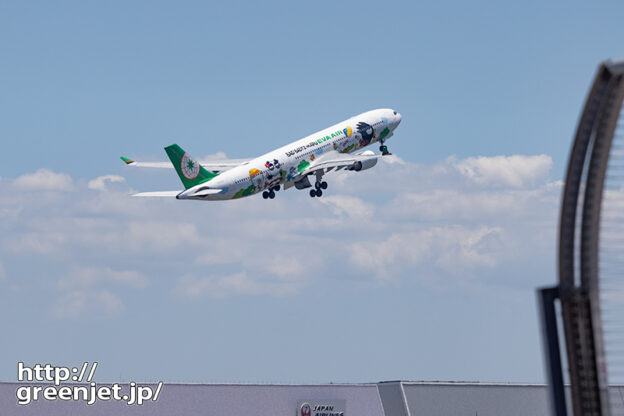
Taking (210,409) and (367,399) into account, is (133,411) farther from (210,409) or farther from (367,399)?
(367,399)

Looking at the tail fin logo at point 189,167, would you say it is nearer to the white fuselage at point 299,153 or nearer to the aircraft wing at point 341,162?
the white fuselage at point 299,153

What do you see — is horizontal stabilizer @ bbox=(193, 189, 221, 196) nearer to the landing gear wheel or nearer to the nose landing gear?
the nose landing gear

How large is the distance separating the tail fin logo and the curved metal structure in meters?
66.9

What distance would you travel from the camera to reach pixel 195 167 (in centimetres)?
9919

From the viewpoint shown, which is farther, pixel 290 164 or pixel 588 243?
pixel 290 164

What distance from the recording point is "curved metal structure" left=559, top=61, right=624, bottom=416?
105 feet

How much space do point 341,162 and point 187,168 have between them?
52.0 feet

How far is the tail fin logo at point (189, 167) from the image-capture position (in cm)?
9884

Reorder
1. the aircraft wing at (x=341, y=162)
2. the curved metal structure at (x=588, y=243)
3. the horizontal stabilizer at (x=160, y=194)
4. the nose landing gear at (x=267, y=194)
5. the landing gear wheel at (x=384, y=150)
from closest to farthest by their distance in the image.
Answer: the curved metal structure at (x=588, y=243) < the horizontal stabilizer at (x=160, y=194) < the nose landing gear at (x=267, y=194) < the aircraft wing at (x=341, y=162) < the landing gear wheel at (x=384, y=150)

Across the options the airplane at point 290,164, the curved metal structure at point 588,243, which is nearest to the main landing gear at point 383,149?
the airplane at point 290,164

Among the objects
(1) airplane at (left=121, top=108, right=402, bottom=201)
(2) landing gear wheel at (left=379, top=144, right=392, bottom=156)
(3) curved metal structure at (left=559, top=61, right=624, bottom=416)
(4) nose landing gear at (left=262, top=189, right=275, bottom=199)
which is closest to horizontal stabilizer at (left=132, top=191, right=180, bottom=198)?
(1) airplane at (left=121, top=108, right=402, bottom=201)

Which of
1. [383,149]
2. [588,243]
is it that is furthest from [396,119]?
[588,243]

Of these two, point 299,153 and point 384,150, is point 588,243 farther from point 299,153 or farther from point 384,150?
point 384,150

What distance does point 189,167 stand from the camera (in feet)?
325
